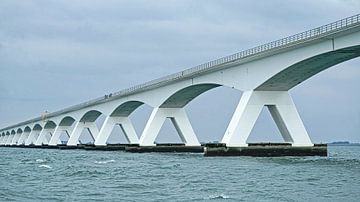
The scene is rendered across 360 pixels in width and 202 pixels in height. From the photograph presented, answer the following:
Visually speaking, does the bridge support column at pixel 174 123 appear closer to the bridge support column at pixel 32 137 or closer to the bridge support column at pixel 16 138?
the bridge support column at pixel 32 137

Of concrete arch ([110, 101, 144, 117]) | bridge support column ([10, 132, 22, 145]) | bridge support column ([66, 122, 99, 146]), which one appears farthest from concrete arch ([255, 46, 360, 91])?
bridge support column ([10, 132, 22, 145])

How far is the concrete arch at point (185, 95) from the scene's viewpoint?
57.3 meters

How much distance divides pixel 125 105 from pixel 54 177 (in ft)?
164

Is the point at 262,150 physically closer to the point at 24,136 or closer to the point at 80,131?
the point at 80,131

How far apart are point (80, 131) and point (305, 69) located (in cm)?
6075

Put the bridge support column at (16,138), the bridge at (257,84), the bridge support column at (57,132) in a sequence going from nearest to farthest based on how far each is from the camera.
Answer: the bridge at (257,84), the bridge support column at (57,132), the bridge support column at (16,138)

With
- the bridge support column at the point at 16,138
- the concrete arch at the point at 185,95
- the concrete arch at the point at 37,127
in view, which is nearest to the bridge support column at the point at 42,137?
the concrete arch at the point at 37,127

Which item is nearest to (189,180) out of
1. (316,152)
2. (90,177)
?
(90,177)

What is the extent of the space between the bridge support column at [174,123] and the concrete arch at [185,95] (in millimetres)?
718

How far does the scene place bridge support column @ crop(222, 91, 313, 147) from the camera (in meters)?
45.2

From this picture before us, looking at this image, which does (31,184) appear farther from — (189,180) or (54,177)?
(189,180)

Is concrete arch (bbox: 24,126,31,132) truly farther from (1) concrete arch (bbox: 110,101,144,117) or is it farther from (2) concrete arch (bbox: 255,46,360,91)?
(2) concrete arch (bbox: 255,46,360,91)

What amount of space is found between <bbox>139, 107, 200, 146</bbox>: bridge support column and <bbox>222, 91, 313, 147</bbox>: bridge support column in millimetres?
18962

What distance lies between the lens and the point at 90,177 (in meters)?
26.5
